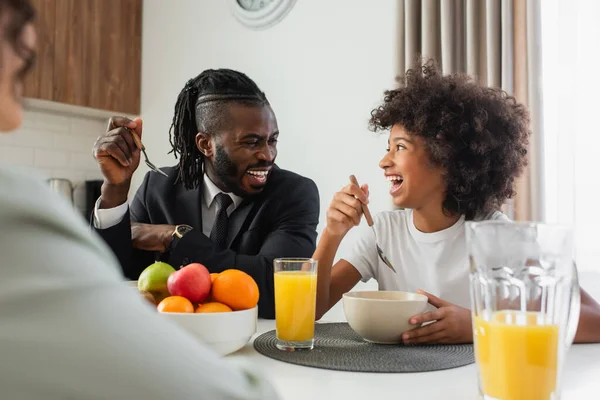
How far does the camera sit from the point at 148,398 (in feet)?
0.98

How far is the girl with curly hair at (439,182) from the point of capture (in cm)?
149

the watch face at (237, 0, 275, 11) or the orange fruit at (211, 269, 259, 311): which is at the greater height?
the watch face at (237, 0, 275, 11)

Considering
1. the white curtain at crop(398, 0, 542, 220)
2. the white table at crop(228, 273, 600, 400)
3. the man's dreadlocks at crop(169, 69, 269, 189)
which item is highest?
the white curtain at crop(398, 0, 542, 220)

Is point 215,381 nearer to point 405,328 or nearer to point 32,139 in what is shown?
point 405,328

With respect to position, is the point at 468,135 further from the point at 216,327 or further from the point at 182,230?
the point at 216,327

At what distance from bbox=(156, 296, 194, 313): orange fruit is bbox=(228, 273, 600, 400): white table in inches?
5.2

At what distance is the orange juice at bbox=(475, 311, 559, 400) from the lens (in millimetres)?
679

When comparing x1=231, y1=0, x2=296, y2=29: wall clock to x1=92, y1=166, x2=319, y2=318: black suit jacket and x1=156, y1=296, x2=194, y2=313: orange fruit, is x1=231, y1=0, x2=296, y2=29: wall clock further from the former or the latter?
x1=156, y1=296, x2=194, y2=313: orange fruit

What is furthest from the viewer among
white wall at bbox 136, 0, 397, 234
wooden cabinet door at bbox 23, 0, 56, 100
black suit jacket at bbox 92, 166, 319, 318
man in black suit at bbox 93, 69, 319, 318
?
wooden cabinet door at bbox 23, 0, 56, 100

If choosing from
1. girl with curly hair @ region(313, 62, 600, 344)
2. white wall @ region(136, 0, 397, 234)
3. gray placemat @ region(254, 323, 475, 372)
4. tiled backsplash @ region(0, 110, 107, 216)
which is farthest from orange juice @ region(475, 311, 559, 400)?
tiled backsplash @ region(0, 110, 107, 216)

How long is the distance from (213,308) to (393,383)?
0.32 metres

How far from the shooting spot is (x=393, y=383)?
2.55 ft

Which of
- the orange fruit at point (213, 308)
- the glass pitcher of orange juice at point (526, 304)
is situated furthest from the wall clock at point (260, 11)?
the glass pitcher of orange juice at point (526, 304)

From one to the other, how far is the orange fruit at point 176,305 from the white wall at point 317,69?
1.83 meters
